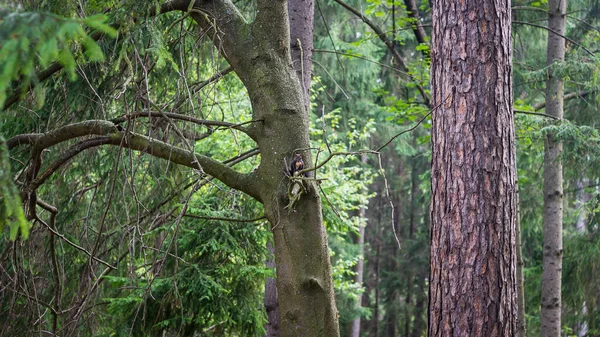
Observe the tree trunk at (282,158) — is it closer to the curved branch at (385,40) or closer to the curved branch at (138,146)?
the curved branch at (138,146)

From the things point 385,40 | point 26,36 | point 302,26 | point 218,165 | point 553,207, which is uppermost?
point 385,40

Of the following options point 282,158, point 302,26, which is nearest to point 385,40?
point 302,26

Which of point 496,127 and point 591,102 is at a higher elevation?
point 591,102

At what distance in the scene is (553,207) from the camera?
7.70 metres

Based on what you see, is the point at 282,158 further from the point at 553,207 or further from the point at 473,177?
the point at 553,207

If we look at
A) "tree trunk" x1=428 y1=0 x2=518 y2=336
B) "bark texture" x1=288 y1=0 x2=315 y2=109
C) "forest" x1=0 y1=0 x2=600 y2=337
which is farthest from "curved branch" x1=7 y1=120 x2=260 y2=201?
"bark texture" x1=288 y1=0 x2=315 y2=109

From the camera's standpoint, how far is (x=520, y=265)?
6625 mm

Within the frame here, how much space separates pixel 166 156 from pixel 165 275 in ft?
8.71

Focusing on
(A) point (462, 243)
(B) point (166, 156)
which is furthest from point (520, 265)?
(B) point (166, 156)

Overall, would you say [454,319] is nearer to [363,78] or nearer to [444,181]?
[444,181]

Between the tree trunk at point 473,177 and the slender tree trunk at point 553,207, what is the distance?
174 inches

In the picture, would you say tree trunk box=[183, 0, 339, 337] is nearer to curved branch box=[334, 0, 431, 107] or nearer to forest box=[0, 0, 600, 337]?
forest box=[0, 0, 600, 337]

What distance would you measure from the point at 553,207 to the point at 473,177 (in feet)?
16.0

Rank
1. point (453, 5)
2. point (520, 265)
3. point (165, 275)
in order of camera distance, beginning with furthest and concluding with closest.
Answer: point (520, 265) → point (165, 275) → point (453, 5)
